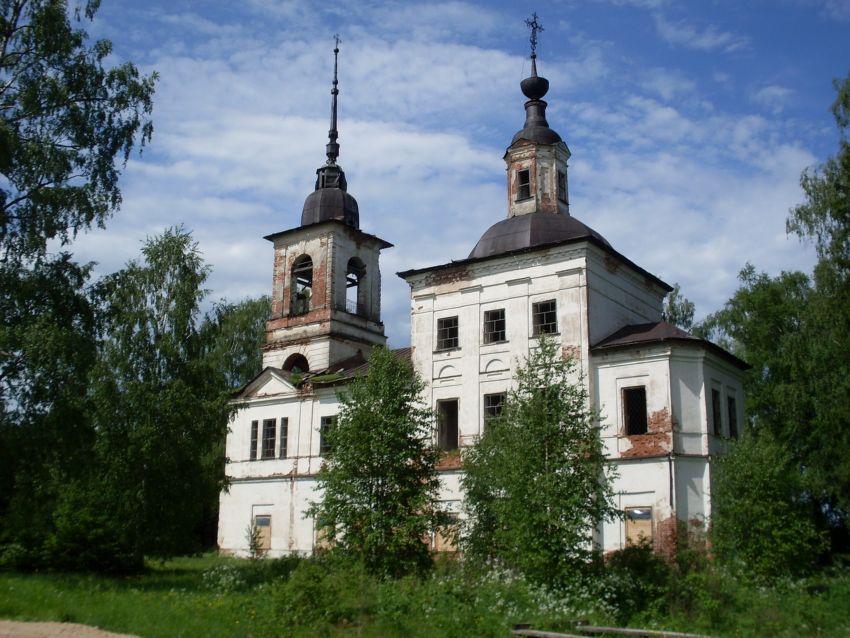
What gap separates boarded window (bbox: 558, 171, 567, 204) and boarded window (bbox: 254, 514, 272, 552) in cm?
1421

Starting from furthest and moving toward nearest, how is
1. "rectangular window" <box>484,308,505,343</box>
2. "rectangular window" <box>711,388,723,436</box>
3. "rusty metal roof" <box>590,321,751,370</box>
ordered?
"rectangular window" <box>484,308,505,343</box> < "rectangular window" <box>711,388,723,436</box> < "rusty metal roof" <box>590,321,751,370</box>

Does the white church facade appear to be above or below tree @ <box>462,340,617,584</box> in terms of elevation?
above

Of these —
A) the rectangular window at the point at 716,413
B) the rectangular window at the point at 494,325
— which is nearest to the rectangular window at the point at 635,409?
the rectangular window at the point at 716,413

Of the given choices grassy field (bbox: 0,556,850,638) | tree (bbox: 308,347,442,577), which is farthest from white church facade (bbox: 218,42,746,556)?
grassy field (bbox: 0,556,850,638)

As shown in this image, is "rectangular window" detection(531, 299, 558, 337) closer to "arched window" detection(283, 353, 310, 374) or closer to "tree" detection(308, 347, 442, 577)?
"tree" detection(308, 347, 442, 577)

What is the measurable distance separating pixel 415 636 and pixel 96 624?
457cm

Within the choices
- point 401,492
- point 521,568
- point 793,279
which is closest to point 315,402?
point 401,492

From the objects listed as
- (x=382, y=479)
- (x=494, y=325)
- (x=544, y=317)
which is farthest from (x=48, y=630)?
(x=544, y=317)

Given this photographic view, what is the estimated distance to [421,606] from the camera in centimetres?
1266

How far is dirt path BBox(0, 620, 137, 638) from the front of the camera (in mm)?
10609

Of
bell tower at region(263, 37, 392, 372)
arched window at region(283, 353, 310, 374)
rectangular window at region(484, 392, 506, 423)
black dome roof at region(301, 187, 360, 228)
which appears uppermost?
black dome roof at region(301, 187, 360, 228)

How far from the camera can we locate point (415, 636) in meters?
11.5

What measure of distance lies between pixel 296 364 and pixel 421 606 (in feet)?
59.9

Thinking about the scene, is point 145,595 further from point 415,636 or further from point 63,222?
point 63,222
